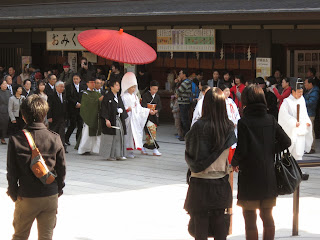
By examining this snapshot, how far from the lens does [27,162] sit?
5402mm

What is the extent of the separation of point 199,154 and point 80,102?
961 cm

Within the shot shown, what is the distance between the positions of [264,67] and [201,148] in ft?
36.4

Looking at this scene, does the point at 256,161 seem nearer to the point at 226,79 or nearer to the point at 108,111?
the point at 108,111

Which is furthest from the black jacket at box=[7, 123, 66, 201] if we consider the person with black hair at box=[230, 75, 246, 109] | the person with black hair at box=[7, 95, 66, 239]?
the person with black hair at box=[230, 75, 246, 109]

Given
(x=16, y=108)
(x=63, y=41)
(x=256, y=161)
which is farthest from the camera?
(x=63, y=41)

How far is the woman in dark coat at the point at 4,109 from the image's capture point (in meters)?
15.6

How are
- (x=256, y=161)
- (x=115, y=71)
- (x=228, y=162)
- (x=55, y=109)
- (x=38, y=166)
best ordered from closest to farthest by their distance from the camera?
(x=38, y=166) → (x=228, y=162) → (x=256, y=161) → (x=55, y=109) → (x=115, y=71)

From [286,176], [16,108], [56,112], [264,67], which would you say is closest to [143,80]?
[264,67]

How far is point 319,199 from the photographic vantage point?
31.3ft

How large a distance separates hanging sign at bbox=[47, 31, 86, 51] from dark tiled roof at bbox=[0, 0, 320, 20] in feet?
3.42

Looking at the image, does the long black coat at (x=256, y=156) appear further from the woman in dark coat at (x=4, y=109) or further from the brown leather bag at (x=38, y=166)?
the woman in dark coat at (x=4, y=109)

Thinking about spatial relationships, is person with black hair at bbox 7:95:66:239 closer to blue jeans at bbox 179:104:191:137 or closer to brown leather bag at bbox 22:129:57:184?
brown leather bag at bbox 22:129:57:184

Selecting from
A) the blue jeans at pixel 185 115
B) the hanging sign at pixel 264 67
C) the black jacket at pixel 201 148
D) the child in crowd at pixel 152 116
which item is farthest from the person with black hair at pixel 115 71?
the black jacket at pixel 201 148

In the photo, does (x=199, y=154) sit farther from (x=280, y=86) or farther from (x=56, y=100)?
(x=280, y=86)
